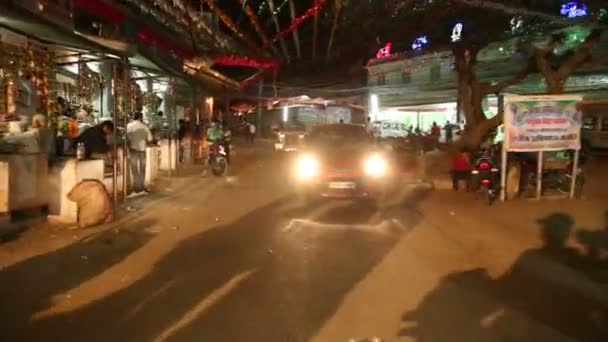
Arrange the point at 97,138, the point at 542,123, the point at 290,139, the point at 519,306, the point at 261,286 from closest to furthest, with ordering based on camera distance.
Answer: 1. the point at 519,306
2. the point at 261,286
3. the point at 97,138
4. the point at 542,123
5. the point at 290,139

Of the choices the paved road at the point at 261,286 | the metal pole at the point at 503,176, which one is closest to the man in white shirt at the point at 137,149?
the paved road at the point at 261,286

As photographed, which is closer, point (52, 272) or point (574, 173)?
point (52, 272)

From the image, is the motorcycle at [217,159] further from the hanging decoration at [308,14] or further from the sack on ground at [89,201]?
the hanging decoration at [308,14]

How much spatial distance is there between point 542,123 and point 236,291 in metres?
8.87

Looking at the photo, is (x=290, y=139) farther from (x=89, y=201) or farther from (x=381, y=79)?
(x=89, y=201)

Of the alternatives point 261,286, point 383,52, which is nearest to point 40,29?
point 261,286

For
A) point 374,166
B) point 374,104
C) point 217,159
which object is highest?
point 374,104

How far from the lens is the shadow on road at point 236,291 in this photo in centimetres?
514

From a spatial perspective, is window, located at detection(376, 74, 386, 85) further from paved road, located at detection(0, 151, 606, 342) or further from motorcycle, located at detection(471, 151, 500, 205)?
paved road, located at detection(0, 151, 606, 342)

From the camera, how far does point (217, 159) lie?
1827 cm

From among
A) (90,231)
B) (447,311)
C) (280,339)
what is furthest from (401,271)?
(90,231)

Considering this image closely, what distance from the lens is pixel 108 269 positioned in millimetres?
7184

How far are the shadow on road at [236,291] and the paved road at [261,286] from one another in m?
0.01

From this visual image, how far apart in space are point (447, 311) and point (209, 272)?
284 cm
